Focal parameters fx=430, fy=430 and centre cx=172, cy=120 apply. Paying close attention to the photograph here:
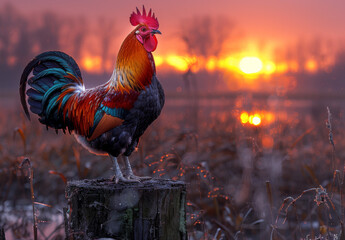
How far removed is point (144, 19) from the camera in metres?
3.68

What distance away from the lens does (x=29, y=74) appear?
13.2ft

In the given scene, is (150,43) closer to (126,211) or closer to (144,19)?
(144,19)

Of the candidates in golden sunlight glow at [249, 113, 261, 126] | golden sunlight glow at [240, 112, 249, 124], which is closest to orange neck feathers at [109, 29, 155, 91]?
golden sunlight glow at [240, 112, 249, 124]

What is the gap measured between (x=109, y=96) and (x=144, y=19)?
74 centimetres

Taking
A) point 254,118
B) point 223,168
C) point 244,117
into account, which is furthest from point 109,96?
point 223,168

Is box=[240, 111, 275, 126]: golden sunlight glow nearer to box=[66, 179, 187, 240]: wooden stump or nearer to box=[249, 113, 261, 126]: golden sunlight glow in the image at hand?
box=[249, 113, 261, 126]: golden sunlight glow

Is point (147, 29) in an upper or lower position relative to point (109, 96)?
upper

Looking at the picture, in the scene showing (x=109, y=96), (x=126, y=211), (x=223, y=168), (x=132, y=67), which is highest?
(x=132, y=67)

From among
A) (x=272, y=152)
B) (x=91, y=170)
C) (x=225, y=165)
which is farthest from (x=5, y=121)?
(x=272, y=152)

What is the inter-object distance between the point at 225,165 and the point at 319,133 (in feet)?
9.06

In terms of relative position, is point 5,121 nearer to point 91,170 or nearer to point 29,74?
point 91,170

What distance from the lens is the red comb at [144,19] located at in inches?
144

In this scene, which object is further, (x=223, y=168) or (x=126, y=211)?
(x=223, y=168)

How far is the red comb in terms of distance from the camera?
3.65 meters
